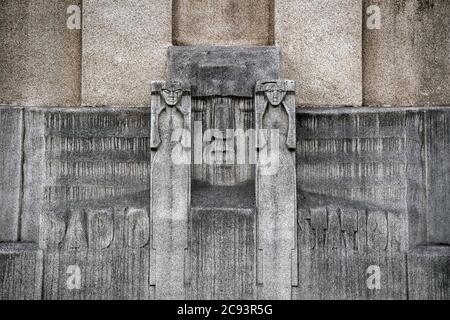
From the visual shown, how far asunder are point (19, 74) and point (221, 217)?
11.6 ft

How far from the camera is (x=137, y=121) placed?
1063 centimetres

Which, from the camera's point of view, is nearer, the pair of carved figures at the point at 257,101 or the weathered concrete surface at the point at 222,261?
the weathered concrete surface at the point at 222,261

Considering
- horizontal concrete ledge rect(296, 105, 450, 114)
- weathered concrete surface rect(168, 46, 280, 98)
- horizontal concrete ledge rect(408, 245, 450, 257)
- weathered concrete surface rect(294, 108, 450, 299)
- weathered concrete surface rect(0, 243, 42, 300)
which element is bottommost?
weathered concrete surface rect(0, 243, 42, 300)

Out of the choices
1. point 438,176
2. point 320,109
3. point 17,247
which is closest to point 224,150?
point 320,109

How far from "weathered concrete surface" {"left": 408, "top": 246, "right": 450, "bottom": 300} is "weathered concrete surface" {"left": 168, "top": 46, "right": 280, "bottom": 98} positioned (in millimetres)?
2944

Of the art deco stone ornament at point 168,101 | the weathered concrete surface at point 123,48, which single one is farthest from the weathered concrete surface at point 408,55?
the weathered concrete surface at point 123,48

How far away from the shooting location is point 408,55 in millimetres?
11359

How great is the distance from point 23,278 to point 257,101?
3672 mm

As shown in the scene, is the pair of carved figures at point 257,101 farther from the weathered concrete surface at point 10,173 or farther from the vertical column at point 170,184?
the weathered concrete surface at point 10,173

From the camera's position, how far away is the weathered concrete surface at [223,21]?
11.3m

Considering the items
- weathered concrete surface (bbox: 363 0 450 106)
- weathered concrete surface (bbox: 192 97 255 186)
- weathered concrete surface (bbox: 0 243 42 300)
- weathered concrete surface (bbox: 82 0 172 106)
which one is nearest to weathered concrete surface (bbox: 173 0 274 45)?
weathered concrete surface (bbox: 82 0 172 106)

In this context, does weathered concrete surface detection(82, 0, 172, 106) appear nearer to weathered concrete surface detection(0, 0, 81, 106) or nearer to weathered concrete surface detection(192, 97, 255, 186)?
weathered concrete surface detection(0, 0, 81, 106)

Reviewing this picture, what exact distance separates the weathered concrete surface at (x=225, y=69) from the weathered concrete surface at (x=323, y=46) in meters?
0.43

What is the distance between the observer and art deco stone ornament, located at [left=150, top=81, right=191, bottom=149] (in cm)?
1037
